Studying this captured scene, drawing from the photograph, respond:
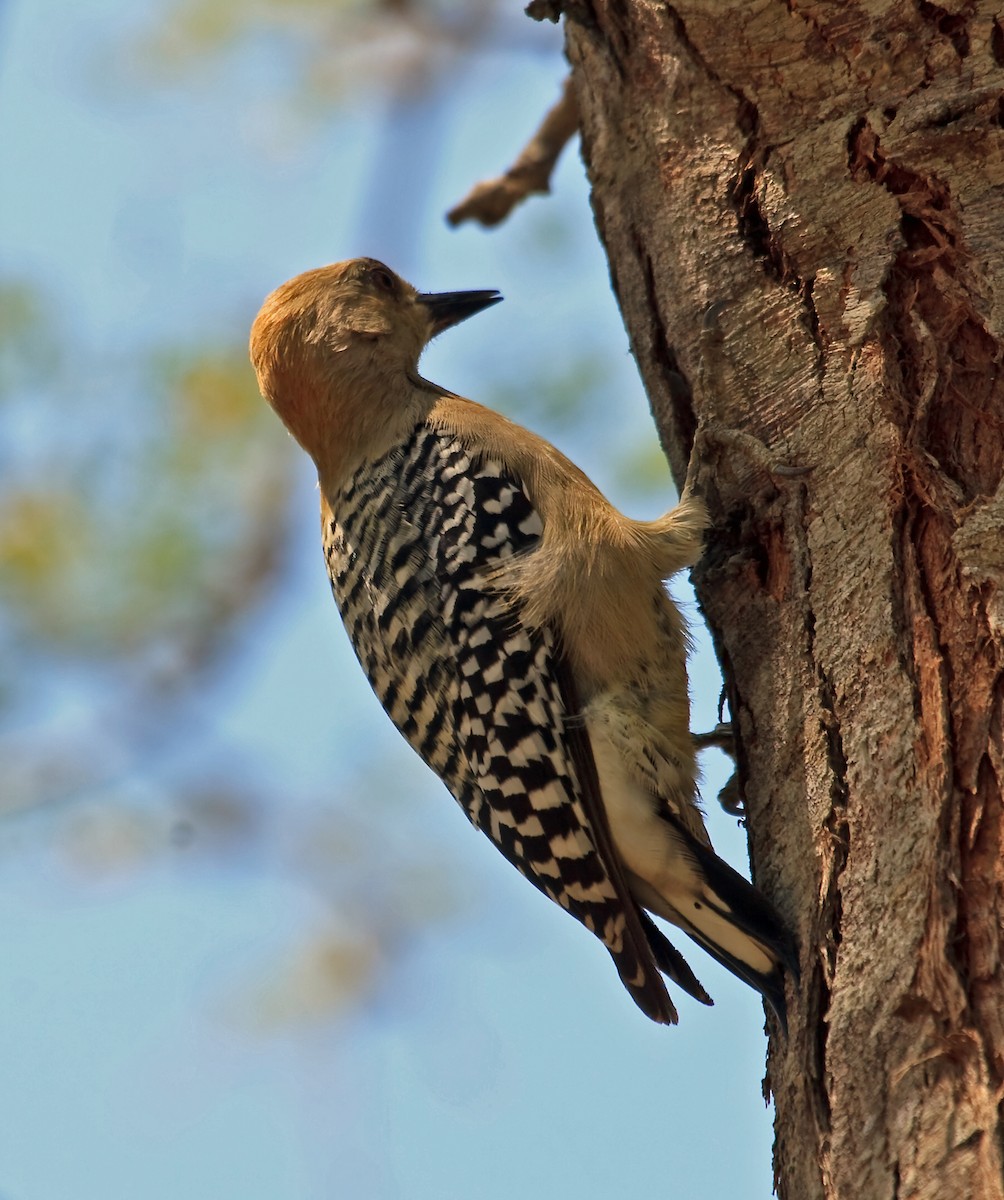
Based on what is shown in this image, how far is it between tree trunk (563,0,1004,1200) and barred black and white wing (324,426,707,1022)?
1.82ft

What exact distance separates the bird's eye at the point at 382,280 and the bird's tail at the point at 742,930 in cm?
288

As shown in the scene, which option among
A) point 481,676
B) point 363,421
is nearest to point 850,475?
point 481,676

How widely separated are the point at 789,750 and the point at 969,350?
112 cm

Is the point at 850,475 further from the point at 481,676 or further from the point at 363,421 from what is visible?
the point at 363,421

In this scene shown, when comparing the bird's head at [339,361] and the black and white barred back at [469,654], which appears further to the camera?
the bird's head at [339,361]

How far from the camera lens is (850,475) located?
3.63 meters

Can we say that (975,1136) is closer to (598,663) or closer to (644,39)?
(598,663)

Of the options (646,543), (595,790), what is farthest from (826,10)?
(595,790)

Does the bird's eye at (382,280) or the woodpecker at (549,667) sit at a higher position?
the bird's eye at (382,280)

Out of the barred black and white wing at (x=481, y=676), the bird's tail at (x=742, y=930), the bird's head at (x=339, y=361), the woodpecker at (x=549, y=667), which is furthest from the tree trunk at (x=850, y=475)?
the bird's head at (x=339, y=361)

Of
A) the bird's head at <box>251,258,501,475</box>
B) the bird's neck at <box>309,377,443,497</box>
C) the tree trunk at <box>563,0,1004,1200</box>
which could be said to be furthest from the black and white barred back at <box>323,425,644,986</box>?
the tree trunk at <box>563,0,1004,1200</box>

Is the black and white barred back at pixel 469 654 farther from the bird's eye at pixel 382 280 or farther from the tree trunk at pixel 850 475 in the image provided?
the bird's eye at pixel 382 280

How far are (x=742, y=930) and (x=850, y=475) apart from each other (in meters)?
1.21

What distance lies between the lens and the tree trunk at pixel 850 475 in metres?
2.92
